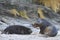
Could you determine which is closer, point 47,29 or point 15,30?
point 47,29

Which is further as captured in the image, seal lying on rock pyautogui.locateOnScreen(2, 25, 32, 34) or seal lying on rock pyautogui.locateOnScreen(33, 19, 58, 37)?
seal lying on rock pyautogui.locateOnScreen(2, 25, 32, 34)

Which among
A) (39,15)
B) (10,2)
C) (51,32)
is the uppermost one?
(51,32)

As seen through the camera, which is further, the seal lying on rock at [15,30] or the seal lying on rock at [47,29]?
the seal lying on rock at [15,30]

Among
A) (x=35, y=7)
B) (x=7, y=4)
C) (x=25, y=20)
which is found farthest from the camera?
(x=35, y=7)

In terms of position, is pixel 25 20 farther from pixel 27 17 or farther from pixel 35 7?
pixel 35 7

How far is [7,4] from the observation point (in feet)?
53.9

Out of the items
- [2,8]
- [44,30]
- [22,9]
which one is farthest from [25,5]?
[44,30]

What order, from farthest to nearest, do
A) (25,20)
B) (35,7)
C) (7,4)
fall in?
(35,7), (7,4), (25,20)

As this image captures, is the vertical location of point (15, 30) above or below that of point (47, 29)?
below

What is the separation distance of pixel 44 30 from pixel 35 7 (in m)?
8.80

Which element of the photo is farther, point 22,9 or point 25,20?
point 22,9

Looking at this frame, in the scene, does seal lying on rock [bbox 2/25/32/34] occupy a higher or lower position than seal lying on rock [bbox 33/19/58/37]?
lower

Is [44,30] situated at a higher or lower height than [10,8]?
higher

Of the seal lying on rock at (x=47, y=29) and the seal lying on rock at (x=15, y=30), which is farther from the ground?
the seal lying on rock at (x=47, y=29)
